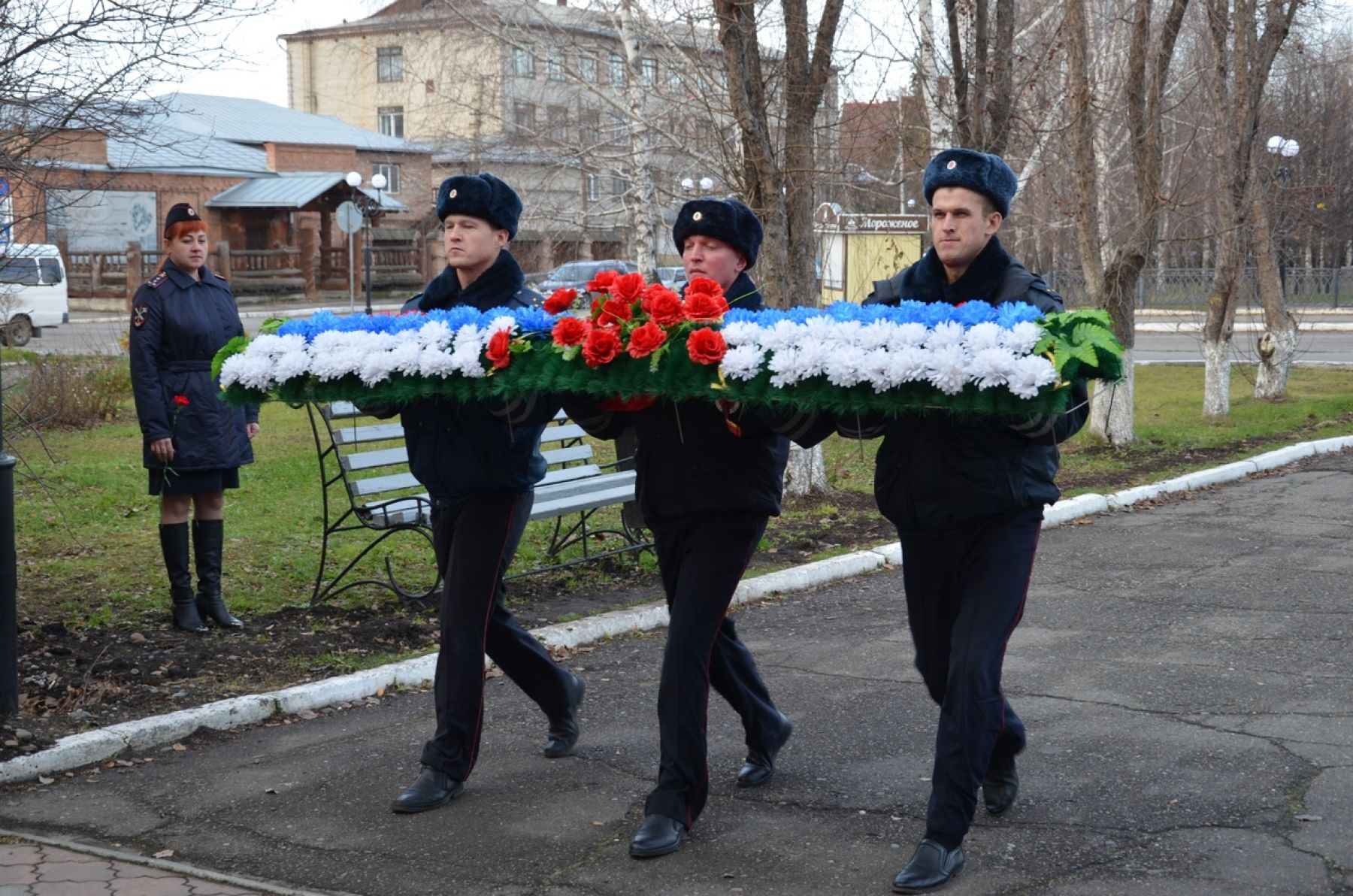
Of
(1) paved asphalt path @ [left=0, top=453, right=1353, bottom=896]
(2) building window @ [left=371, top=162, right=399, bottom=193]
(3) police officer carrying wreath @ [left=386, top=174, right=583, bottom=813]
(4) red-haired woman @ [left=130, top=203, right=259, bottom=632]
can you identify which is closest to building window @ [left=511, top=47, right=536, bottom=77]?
(4) red-haired woman @ [left=130, top=203, right=259, bottom=632]

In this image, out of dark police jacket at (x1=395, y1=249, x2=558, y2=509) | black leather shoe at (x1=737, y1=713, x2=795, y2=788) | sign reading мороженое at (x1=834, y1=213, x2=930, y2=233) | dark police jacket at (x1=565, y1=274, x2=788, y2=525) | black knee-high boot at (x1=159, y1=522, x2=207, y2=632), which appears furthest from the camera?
sign reading мороженое at (x1=834, y1=213, x2=930, y2=233)

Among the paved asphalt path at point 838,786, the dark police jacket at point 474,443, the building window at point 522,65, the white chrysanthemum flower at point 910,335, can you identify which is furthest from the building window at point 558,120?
the white chrysanthemum flower at point 910,335

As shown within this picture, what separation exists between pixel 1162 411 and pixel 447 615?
15.9m

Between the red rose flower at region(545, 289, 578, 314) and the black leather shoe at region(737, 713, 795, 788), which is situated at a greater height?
the red rose flower at region(545, 289, 578, 314)

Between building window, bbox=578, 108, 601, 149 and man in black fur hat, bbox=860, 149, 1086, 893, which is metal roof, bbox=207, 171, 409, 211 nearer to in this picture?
building window, bbox=578, 108, 601, 149

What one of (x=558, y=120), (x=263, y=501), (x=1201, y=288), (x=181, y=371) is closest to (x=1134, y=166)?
(x=558, y=120)

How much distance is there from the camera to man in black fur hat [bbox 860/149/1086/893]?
414cm

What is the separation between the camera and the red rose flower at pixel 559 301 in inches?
188

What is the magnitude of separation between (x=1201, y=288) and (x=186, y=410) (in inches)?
1118

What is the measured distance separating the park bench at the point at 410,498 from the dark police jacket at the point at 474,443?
1.95 m

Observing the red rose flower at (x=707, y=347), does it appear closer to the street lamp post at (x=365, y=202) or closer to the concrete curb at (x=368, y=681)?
the concrete curb at (x=368, y=681)

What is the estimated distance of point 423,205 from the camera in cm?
5991

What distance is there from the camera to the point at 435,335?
471 centimetres

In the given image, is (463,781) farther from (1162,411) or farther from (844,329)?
(1162,411)
